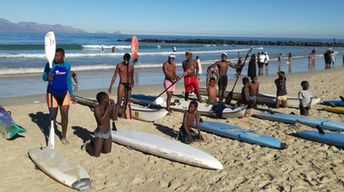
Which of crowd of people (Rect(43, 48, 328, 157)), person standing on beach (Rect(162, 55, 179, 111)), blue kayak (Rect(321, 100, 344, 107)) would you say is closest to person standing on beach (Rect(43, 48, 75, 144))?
crowd of people (Rect(43, 48, 328, 157))

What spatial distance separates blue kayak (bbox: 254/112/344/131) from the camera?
7.94 metres

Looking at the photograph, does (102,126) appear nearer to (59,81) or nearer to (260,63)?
(59,81)

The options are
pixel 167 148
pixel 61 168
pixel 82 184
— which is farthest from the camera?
pixel 167 148

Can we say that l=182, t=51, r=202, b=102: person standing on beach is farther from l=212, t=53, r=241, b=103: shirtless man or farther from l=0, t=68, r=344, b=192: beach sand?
l=0, t=68, r=344, b=192: beach sand

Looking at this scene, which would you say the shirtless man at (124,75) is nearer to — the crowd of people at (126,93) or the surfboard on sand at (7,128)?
the crowd of people at (126,93)

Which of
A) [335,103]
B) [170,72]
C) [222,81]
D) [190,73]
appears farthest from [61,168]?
[335,103]

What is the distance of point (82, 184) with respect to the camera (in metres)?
5.12

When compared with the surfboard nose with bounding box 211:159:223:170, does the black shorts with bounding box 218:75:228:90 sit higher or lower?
higher

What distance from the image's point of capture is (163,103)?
10.3 m

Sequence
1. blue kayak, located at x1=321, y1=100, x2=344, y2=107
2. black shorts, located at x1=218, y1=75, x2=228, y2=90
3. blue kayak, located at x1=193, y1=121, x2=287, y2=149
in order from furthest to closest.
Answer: black shorts, located at x1=218, y1=75, x2=228, y2=90 → blue kayak, located at x1=321, y1=100, x2=344, y2=107 → blue kayak, located at x1=193, y1=121, x2=287, y2=149

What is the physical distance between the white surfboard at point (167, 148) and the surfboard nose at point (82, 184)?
1508 mm

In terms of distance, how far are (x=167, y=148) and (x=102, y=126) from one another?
1151 mm

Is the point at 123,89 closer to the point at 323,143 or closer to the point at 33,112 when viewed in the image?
the point at 33,112

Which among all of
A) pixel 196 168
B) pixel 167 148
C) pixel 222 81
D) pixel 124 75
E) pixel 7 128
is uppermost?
pixel 124 75
